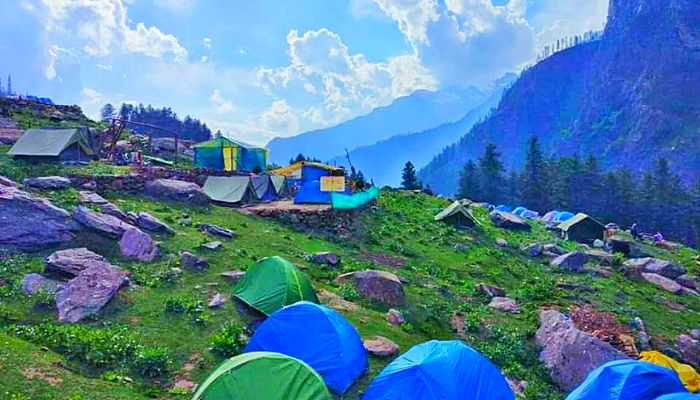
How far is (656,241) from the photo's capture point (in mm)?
53250

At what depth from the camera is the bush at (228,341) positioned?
14227 millimetres

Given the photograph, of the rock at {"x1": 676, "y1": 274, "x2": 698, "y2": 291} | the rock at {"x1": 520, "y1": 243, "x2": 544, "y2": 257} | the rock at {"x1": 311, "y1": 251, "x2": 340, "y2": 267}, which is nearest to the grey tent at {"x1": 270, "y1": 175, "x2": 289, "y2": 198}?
the rock at {"x1": 311, "y1": 251, "x2": 340, "y2": 267}

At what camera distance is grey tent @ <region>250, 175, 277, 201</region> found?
36.5 metres

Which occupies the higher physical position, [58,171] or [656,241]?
[58,171]

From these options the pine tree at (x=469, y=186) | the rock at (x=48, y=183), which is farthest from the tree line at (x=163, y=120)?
the rock at (x=48, y=183)

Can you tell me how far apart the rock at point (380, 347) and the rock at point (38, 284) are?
955 centimetres

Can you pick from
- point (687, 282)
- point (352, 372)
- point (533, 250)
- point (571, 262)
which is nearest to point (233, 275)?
point (352, 372)

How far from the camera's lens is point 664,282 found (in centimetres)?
3008

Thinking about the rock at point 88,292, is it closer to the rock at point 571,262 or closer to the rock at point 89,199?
the rock at point 89,199

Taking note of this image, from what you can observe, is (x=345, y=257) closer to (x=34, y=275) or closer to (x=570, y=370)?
(x=570, y=370)

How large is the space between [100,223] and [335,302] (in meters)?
9.50

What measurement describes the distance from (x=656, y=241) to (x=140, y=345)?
2125 inches

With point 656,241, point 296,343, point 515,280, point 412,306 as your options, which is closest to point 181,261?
point 296,343

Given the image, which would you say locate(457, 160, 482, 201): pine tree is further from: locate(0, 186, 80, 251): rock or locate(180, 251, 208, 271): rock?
locate(0, 186, 80, 251): rock
